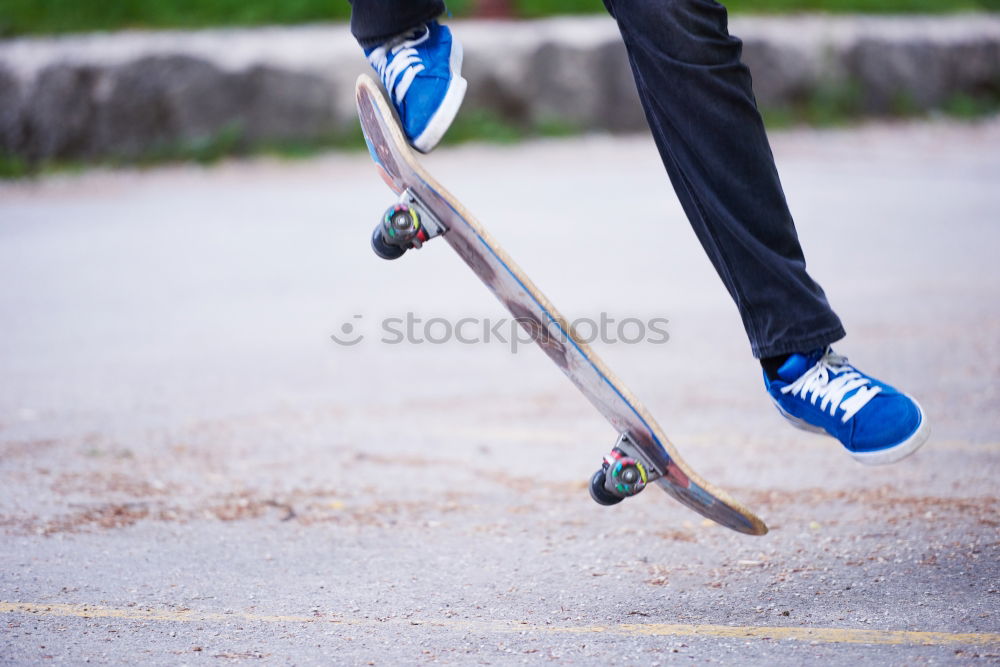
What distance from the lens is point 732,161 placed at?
2.15m

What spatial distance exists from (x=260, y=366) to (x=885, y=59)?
807 cm

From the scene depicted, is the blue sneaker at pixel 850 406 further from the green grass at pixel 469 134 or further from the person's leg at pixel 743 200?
the green grass at pixel 469 134

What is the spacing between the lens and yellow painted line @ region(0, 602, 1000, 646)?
1935 millimetres

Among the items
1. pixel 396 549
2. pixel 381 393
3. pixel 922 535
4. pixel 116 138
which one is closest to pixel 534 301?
pixel 396 549

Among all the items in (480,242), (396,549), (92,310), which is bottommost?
(92,310)

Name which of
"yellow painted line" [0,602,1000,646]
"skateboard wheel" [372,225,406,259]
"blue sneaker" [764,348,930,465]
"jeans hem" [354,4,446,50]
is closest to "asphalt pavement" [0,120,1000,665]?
"yellow painted line" [0,602,1000,646]

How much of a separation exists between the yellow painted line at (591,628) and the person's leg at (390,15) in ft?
4.08

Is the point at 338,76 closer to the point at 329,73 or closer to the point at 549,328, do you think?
the point at 329,73

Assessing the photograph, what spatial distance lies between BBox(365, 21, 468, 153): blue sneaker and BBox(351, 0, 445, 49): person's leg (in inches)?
0.8

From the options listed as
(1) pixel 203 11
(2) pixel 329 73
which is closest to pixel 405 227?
(2) pixel 329 73

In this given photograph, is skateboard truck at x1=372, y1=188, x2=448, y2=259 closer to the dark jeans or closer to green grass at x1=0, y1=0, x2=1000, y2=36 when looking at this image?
the dark jeans

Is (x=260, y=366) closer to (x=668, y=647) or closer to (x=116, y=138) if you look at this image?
(x=668, y=647)

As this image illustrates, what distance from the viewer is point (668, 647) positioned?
1.95m

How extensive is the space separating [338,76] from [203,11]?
2.17m
